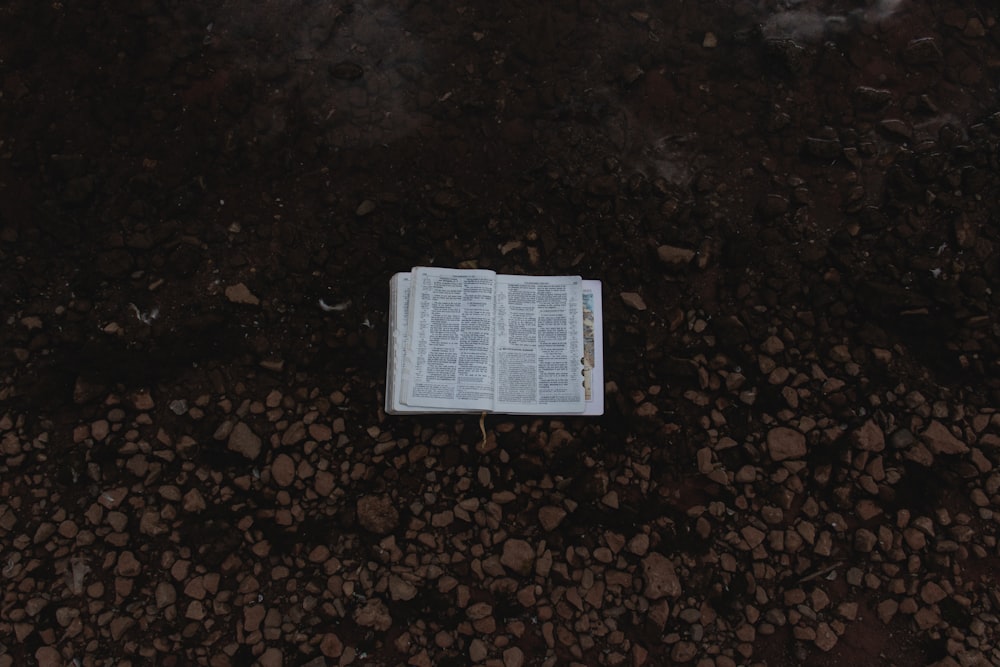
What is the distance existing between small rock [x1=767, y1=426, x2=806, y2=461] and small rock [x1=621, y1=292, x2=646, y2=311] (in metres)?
0.52

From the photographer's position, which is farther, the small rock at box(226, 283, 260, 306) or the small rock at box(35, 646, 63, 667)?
the small rock at box(226, 283, 260, 306)

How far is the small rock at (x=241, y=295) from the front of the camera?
191cm

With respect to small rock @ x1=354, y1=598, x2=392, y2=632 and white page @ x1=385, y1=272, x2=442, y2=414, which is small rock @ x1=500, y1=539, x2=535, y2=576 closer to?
small rock @ x1=354, y1=598, x2=392, y2=632

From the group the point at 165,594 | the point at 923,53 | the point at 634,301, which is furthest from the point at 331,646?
the point at 923,53

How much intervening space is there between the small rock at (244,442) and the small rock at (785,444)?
1.47 meters

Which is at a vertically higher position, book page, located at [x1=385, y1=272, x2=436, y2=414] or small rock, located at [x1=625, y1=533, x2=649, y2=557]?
book page, located at [x1=385, y1=272, x2=436, y2=414]

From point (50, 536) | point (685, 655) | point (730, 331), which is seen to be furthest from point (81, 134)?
point (685, 655)

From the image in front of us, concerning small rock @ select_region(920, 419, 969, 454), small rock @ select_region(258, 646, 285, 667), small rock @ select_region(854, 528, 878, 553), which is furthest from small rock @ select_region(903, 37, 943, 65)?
small rock @ select_region(258, 646, 285, 667)

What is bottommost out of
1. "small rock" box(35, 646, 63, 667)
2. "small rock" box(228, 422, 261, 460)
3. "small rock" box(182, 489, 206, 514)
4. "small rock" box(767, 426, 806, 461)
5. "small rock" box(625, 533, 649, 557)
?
"small rock" box(35, 646, 63, 667)

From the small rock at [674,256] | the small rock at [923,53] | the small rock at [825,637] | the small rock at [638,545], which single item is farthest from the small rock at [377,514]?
the small rock at [923,53]

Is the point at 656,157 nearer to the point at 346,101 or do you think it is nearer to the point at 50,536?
the point at 346,101

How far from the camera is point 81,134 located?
2018 mm

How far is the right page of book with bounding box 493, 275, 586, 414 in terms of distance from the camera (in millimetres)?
1895

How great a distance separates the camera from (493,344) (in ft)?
6.38
